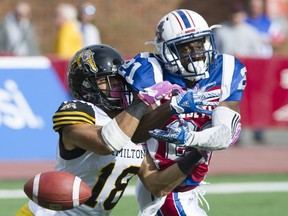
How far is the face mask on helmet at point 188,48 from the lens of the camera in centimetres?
470

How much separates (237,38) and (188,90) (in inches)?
285

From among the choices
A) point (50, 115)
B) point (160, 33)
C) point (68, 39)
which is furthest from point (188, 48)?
point (68, 39)

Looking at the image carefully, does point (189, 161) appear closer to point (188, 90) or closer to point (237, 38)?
point (188, 90)

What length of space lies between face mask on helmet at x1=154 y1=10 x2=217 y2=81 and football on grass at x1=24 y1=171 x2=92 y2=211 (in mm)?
820

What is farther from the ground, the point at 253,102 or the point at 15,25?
the point at 15,25

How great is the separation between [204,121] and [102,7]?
1012 centimetres

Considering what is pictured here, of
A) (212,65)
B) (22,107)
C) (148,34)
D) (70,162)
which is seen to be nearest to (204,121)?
(212,65)

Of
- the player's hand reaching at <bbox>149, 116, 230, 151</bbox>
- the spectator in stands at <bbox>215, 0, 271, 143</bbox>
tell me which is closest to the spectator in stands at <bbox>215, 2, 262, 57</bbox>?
the spectator in stands at <bbox>215, 0, 271, 143</bbox>

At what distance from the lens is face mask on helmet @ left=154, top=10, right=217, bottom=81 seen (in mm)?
4695

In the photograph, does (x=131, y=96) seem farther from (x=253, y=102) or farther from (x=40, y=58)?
(x=253, y=102)

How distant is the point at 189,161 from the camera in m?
4.73

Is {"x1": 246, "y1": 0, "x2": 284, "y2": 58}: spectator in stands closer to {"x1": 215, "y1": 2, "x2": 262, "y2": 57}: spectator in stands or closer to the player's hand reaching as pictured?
{"x1": 215, "y1": 2, "x2": 262, "y2": 57}: spectator in stands

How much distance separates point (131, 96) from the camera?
4.73 metres

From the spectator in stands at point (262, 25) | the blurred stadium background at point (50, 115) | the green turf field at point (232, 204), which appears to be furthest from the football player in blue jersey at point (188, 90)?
the spectator in stands at point (262, 25)
